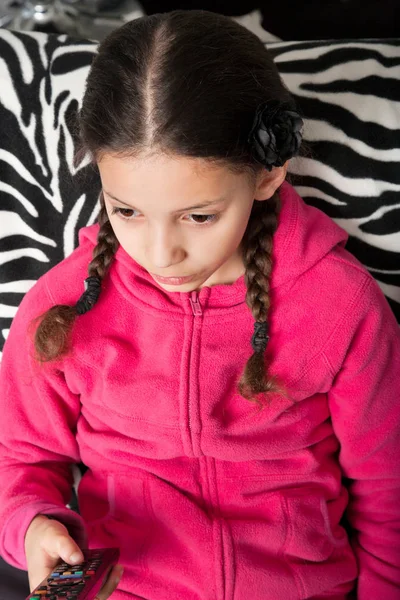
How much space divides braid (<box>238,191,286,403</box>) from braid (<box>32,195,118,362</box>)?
0.20 meters

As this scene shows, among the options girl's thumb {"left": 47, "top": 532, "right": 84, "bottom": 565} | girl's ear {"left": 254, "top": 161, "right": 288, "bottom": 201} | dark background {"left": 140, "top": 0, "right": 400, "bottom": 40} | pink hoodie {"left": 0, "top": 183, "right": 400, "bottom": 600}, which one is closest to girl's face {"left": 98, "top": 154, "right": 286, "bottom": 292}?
girl's ear {"left": 254, "top": 161, "right": 288, "bottom": 201}

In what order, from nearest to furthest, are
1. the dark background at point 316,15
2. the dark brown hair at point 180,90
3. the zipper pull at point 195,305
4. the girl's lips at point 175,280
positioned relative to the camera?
the dark brown hair at point 180,90 < the girl's lips at point 175,280 < the zipper pull at point 195,305 < the dark background at point 316,15

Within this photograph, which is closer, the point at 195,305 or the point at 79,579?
the point at 79,579

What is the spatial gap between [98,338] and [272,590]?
1.43 ft

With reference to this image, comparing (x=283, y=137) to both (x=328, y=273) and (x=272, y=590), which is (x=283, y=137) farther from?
(x=272, y=590)

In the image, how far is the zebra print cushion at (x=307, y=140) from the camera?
1.03 meters

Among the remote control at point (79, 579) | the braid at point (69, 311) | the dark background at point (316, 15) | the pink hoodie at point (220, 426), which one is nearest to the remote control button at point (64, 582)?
the remote control at point (79, 579)

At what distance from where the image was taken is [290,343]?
3.08 feet

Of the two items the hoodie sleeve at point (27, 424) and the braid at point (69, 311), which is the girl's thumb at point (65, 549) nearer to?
the hoodie sleeve at point (27, 424)

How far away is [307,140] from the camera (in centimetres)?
103

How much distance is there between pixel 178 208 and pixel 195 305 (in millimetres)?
224

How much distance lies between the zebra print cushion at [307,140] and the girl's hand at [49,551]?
441 mm

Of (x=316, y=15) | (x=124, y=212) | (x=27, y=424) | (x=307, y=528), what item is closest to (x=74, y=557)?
(x=27, y=424)

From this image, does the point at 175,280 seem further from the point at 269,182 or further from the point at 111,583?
the point at 111,583
